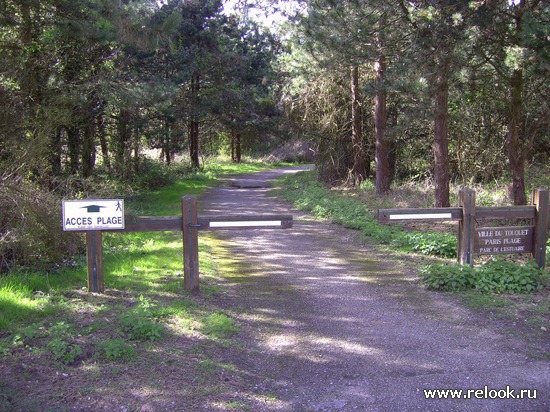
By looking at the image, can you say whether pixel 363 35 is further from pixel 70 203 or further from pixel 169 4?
pixel 169 4

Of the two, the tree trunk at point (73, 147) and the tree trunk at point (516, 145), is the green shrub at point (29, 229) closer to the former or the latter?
the tree trunk at point (73, 147)

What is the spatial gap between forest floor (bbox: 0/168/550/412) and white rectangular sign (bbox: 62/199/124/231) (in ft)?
2.90

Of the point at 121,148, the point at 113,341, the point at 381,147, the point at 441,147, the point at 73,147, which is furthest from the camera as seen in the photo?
the point at 121,148

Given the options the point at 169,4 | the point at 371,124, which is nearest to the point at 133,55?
the point at 169,4

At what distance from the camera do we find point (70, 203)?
21.8 ft

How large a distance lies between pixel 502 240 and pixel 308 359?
4.39 metres

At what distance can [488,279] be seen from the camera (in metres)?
7.41

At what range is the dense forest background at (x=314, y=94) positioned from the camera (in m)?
10.2

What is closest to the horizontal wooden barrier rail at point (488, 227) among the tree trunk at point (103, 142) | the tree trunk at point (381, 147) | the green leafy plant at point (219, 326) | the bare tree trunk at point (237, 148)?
the green leafy plant at point (219, 326)

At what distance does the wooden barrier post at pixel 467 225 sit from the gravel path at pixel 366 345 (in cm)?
88

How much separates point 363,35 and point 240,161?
3949cm

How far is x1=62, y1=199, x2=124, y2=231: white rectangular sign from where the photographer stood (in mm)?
6660
